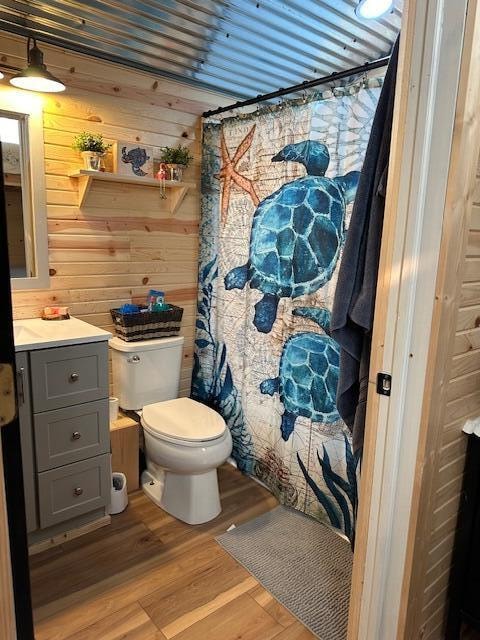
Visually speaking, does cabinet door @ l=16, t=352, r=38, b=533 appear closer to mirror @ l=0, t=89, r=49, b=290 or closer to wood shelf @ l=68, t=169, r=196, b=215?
mirror @ l=0, t=89, r=49, b=290

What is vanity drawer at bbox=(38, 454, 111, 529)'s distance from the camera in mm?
1899

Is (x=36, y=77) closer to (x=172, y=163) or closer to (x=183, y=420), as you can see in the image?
(x=172, y=163)

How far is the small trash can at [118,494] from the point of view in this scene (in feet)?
7.19

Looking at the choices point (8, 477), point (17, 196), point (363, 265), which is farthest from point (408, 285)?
point (17, 196)

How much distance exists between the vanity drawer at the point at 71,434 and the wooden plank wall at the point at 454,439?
1.41 metres

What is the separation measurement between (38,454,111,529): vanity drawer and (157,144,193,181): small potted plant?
155 centimetres

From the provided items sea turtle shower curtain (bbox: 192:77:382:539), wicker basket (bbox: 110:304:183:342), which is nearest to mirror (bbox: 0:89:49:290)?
wicker basket (bbox: 110:304:183:342)

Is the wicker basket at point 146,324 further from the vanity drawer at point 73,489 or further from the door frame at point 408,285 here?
the door frame at point 408,285

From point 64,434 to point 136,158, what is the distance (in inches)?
58.1

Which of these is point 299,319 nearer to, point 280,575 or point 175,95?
point 280,575

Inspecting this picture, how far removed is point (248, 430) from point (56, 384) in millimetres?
1162

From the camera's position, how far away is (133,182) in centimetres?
245

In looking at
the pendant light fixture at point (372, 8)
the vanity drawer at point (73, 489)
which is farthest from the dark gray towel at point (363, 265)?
the vanity drawer at point (73, 489)

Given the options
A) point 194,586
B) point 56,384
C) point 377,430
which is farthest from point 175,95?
point 194,586
